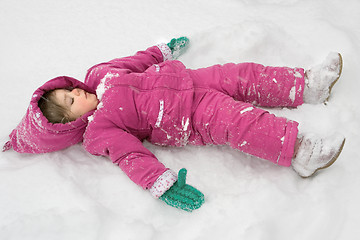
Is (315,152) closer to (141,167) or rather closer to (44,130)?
(141,167)

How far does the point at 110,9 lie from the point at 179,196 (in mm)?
1383

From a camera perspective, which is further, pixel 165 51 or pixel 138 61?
pixel 165 51

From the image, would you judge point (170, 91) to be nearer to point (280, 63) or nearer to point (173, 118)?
point (173, 118)

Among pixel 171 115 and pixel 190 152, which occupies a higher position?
pixel 171 115

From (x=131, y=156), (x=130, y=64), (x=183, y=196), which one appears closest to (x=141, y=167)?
(x=131, y=156)

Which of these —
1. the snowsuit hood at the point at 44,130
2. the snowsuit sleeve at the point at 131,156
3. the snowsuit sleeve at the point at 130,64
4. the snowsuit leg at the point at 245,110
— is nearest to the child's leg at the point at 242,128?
the snowsuit leg at the point at 245,110

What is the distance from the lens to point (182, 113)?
1.32m

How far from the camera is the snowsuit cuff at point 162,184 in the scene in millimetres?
1171

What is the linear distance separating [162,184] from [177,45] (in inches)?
31.7

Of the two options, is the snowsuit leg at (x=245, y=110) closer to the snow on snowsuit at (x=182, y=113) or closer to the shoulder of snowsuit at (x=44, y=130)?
the snow on snowsuit at (x=182, y=113)

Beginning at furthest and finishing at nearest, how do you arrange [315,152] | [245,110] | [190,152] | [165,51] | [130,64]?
[165,51] < [130,64] < [190,152] < [245,110] < [315,152]

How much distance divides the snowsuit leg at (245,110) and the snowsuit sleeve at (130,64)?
0.27 metres

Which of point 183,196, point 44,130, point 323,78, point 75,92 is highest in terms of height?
point 323,78

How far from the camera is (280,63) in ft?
5.26
